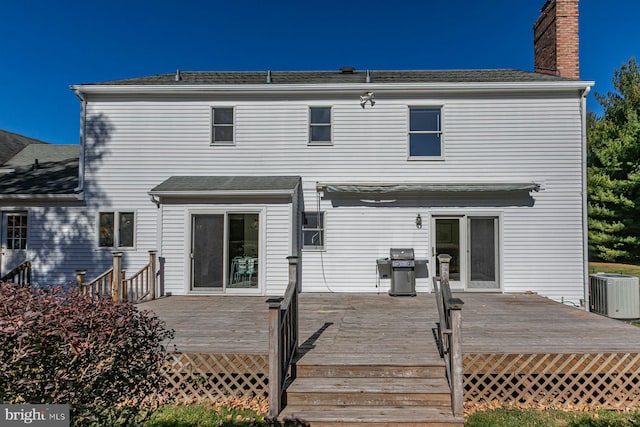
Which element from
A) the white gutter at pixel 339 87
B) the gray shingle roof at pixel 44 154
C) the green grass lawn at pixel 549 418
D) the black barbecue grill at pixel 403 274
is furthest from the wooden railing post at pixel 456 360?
the gray shingle roof at pixel 44 154

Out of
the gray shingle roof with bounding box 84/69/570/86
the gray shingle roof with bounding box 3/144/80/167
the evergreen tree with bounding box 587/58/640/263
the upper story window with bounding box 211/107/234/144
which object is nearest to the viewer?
the upper story window with bounding box 211/107/234/144

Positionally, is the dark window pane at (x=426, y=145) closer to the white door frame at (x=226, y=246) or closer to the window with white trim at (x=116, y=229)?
the white door frame at (x=226, y=246)

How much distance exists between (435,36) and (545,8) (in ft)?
34.7

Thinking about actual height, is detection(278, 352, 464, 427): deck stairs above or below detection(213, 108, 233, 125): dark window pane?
below

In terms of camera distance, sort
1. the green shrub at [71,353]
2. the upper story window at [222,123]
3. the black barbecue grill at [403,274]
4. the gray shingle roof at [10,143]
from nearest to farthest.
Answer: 1. the green shrub at [71,353]
2. the black barbecue grill at [403,274]
3. the upper story window at [222,123]
4. the gray shingle roof at [10,143]

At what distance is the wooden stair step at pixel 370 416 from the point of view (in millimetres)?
3947

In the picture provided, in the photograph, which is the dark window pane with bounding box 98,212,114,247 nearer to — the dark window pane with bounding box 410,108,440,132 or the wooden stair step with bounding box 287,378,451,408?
the wooden stair step with bounding box 287,378,451,408

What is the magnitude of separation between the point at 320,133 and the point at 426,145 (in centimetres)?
290

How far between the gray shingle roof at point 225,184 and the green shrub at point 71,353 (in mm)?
6302

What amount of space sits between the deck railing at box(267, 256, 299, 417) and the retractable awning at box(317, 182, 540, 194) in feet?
17.0

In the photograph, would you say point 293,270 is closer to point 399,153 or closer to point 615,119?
point 399,153

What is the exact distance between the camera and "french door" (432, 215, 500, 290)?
987cm

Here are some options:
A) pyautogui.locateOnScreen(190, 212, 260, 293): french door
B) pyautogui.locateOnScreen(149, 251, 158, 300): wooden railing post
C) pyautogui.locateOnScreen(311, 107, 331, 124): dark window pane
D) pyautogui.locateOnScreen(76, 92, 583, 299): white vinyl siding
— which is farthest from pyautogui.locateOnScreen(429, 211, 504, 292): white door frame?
pyautogui.locateOnScreen(149, 251, 158, 300): wooden railing post

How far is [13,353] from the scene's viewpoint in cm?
248
